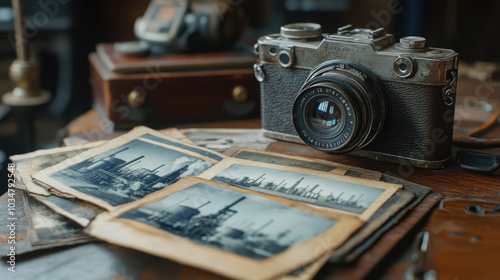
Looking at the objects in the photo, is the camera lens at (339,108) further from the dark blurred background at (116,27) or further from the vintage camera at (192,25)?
the dark blurred background at (116,27)

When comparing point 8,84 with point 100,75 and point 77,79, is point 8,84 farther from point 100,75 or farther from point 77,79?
point 100,75

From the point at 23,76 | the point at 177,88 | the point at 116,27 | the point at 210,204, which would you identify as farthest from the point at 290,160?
the point at 116,27

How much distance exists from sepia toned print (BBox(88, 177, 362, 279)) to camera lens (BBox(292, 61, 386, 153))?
14 cm

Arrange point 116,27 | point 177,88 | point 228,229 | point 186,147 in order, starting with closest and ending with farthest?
point 228,229
point 186,147
point 177,88
point 116,27

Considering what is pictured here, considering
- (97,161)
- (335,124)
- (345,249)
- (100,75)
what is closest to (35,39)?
(100,75)

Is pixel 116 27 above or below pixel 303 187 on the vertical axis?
above

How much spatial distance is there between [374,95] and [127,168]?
31cm

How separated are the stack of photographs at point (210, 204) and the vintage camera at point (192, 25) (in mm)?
271

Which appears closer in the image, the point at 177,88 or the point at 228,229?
the point at 228,229

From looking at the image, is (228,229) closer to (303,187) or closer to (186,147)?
(303,187)

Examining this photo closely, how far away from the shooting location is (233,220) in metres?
0.50

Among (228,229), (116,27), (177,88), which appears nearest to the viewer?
(228,229)

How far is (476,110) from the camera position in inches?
34.7

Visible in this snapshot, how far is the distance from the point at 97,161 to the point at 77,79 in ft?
2.57
